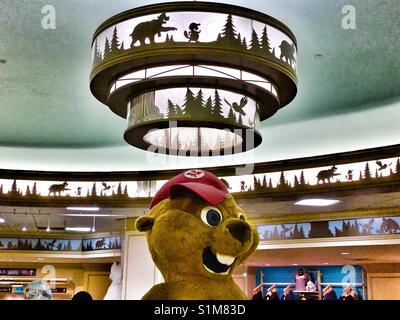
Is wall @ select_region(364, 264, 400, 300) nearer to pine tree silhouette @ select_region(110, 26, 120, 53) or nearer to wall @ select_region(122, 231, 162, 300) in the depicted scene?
wall @ select_region(122, 231, 162, 300)

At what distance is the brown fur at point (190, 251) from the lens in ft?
6.52

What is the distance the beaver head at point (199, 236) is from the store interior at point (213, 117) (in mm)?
337

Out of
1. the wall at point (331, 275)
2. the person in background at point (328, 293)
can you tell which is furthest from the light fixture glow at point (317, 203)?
the person in background at point (328, 293)

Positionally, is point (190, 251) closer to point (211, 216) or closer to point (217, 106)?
point (211, 216)

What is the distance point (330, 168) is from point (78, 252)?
27.4ft

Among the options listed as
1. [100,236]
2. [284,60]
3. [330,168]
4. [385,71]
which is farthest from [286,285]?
[284,60]

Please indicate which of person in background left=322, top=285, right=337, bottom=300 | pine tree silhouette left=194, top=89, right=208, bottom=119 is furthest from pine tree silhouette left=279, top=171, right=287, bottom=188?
person in background left=322, top=285, right=337, bottom=300

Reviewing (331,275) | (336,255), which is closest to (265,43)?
(336,255)

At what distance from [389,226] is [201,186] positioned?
5.71 meters

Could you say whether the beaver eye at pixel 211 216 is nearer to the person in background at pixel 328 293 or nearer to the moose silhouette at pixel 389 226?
the moose silhouette at pixel 389 226

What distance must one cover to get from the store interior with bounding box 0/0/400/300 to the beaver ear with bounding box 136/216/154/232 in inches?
19.2
